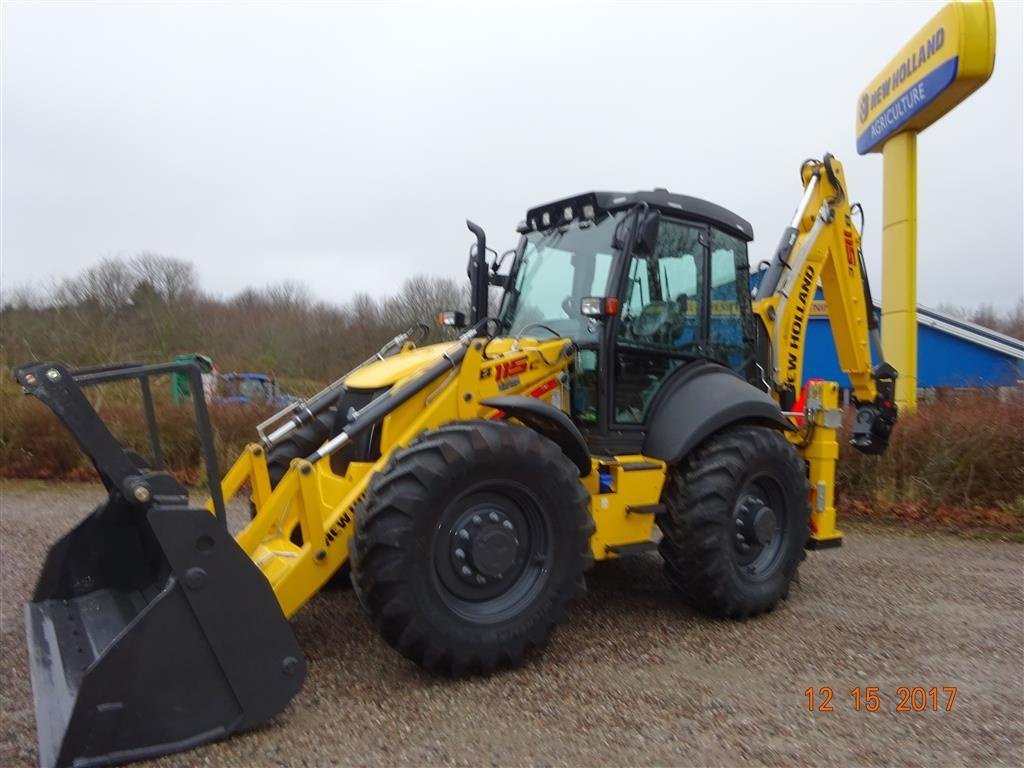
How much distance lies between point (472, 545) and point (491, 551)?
3.6 inches

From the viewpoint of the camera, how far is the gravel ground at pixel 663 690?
3.09 m

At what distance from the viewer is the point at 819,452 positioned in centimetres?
554

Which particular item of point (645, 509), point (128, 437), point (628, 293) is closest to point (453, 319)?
point (628, 293)

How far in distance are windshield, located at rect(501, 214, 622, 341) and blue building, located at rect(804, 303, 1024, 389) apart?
39.7 feet

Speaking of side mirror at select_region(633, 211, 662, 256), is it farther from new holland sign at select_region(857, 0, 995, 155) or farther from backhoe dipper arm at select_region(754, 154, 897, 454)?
new holland sign at select_region(857, 0, 995, 155)

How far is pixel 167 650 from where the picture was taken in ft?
9.48

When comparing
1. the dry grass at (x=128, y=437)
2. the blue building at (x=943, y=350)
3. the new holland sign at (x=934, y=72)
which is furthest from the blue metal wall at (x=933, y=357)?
the dry grass at (x=128, y=437)

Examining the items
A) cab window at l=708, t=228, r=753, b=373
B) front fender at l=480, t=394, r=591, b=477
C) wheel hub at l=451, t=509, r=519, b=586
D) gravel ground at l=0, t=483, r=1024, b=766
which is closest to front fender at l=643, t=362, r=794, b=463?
cab window at l=708, t=228, r=753, b=373

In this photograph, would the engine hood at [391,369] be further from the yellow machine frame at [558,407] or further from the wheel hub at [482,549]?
the wheel hub at [482,549]

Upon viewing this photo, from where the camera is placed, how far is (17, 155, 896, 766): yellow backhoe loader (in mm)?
2990

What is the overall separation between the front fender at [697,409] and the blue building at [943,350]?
1180cm

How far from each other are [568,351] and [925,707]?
7.91 feet

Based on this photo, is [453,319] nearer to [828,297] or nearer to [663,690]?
[663,690]

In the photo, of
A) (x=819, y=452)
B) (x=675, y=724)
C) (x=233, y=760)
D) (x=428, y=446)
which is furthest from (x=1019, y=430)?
Result: (x=233, y=760)
